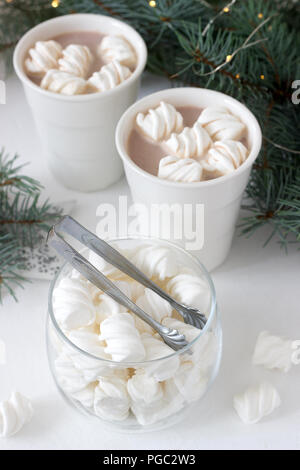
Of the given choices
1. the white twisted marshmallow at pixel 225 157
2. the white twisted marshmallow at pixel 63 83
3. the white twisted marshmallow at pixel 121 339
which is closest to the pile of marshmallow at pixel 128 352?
the white twisted marshmallow at pixel 121 339

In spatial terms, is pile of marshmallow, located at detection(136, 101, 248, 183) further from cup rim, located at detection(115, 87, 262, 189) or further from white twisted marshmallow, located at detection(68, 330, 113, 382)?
white twisted marshmallow, located at detection(68, 330, 113, 382)

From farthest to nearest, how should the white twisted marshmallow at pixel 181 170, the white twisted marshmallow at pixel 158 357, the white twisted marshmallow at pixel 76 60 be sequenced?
the white twisted marshmallow at pixel 76 60, the white twisted marshmallow at pixel 181 170, the white twisted marshmallow at pixel 158 357

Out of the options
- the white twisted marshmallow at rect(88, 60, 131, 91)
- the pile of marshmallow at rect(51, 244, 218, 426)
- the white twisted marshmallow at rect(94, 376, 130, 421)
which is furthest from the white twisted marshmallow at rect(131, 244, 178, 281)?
the white twisted marshmallow at rect(88, 60, 131, 91)

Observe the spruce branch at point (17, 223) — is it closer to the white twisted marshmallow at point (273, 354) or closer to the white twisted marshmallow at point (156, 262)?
the white twisted marshmallow at point (156, 262)

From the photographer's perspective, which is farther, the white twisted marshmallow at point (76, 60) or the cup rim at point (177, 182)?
the white twisted marshmallow at point (76, 60)

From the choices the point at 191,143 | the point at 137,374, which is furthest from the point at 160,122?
the point at 137,374
